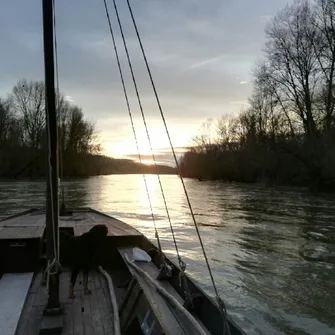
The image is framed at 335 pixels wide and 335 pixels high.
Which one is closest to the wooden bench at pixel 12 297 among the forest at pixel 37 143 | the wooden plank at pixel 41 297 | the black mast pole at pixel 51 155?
the wooden plank at pixel 41 297

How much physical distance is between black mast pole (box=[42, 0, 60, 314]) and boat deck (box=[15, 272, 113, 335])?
24 centimetres

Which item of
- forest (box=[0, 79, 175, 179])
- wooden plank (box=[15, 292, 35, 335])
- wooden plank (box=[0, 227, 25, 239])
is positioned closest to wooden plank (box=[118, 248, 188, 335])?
wooden plank (box=[15, 292, 35, 335])

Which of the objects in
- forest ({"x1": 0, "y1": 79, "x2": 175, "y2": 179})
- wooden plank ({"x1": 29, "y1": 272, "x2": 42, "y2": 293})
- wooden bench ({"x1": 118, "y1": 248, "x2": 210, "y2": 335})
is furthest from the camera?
forest ({"x1": 0, "y1": 79, "x2": 175, "y2": 179})

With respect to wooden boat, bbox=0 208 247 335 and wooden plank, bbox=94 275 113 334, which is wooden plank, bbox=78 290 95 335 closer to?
wooden boat, bbox=0 208 247 335

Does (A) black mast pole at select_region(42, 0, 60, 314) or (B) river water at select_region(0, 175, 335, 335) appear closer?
(A) black mast pole at select_region(42, 0, 60, 314)

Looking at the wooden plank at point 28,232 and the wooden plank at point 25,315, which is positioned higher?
the wooden plank at point 28,232

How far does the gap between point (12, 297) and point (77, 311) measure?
90 centimetres

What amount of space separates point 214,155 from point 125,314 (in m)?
66.4

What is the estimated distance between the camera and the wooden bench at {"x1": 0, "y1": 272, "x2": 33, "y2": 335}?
3897mm

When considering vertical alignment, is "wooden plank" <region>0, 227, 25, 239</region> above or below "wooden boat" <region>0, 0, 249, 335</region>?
above

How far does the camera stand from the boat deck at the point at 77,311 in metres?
3.85

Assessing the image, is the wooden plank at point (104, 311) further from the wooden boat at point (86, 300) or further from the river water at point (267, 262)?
the river water at point (267, 262)

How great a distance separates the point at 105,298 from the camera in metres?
4.77

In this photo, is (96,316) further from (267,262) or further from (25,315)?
(267,262)
